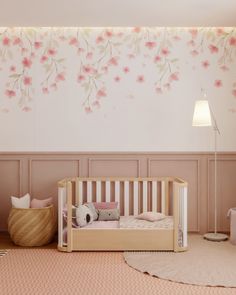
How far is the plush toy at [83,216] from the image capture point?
14.6ft

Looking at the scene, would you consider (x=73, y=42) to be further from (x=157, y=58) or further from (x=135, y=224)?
(x=135, y=224)

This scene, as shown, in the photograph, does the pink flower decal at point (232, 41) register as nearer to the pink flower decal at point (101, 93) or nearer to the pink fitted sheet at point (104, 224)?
the pink flower decal at point (101, 93)

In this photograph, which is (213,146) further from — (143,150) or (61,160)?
(61,160)

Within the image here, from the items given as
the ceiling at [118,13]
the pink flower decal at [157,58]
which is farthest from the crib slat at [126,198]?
the ceiling at [118,13]

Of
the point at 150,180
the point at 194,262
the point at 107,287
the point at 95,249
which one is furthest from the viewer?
the point at 150,180

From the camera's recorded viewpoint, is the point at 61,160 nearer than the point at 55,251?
No

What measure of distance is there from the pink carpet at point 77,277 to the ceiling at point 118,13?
2.30 m

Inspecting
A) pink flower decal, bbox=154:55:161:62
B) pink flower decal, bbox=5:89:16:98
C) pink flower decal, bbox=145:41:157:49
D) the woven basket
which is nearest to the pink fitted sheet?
the woven basket

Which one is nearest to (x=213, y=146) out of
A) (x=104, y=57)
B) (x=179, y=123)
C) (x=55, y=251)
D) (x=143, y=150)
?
(x=179, y=123)

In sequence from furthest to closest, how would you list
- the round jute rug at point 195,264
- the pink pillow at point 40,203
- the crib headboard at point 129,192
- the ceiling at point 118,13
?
the crib headboard at point 129,192 → the pink pillow at point 40,203 → the ceiling at point 118,13 → the round jute rug at point 195,264

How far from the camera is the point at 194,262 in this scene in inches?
159

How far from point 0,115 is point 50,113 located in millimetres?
556

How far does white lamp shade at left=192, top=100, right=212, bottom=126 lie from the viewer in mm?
4785

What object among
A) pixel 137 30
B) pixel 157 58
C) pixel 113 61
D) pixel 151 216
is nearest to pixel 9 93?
pixel 113 61
